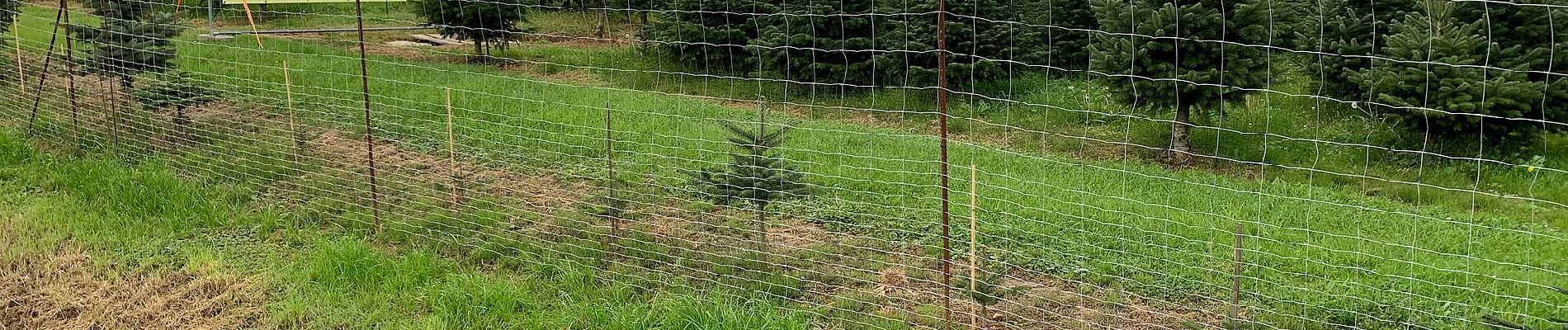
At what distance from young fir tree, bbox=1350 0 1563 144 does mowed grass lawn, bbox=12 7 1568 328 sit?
0.61m

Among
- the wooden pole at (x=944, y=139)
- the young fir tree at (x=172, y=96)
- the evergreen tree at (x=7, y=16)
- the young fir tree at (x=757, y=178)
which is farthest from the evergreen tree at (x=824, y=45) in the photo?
the evergreen tree at (x=7, y=16)

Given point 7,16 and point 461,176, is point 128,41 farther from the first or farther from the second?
point 7,16

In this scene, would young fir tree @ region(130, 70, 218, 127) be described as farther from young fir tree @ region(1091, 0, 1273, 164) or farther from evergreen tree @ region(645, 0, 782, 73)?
young fir tree @ region(1091, 0, 1273, 164)

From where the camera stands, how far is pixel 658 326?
4.04 metres

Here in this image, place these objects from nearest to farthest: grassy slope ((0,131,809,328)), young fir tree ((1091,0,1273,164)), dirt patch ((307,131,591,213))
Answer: grassy slope ((0,131,809,328)) < dirt patch ((307,131,591,213)) < young fir tree ((1091,0,1273,164))

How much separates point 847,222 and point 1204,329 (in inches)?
76.2

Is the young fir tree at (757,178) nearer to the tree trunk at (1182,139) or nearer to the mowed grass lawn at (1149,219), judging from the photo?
the mowed grass lawn at (1149,219)

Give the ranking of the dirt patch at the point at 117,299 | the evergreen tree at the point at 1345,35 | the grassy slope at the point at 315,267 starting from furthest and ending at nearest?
the evergreen tree at the point at 1345,35
the dirt patch at the point at 117,299
the grassy slope at the point at 315,267

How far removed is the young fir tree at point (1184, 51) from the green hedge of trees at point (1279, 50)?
0.04 ft

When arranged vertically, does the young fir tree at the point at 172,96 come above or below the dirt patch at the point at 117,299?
above

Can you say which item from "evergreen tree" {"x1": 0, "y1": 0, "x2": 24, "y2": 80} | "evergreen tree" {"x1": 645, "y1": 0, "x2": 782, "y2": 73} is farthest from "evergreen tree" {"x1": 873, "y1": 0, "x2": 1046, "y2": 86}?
"evergreen tree" {"x1": 0, "y1": 0, "x2": 24, "y2": 80}

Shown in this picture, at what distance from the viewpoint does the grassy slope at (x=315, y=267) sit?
4168mm

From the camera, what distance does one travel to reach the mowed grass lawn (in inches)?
167

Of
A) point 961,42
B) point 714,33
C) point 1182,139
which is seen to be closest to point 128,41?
point 714,33
